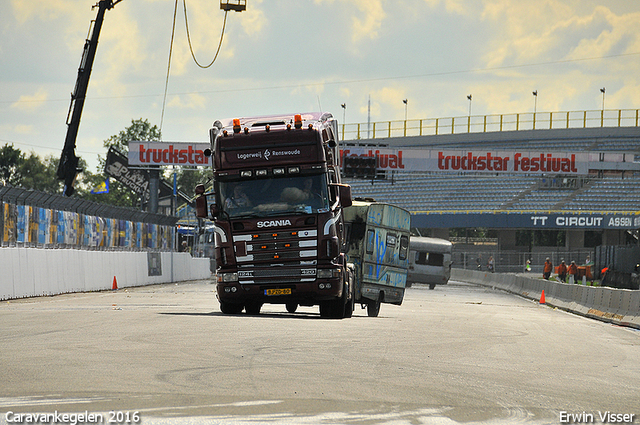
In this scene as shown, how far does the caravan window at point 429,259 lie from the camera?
44688 millimetres

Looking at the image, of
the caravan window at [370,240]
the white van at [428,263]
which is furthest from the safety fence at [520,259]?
the caravan window at [370,240]

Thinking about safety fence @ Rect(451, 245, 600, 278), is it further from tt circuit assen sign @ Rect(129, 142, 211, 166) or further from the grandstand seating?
tt circuit assen sign @ Rect(129, 142, 211, 166)

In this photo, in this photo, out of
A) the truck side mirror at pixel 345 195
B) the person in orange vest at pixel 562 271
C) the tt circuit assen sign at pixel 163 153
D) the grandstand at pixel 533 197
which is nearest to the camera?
the truck side mirror at pixel 345 195

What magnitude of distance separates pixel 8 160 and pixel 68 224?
91.3 meters

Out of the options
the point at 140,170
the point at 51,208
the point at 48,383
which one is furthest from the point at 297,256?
the point at 140,170

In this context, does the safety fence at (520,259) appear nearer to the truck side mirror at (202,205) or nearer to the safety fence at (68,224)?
the safety fence at (68,224)

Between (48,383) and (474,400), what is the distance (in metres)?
3.76

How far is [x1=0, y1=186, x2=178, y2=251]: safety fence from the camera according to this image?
84.2 feet

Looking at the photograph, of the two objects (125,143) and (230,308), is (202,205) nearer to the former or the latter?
(230,308)

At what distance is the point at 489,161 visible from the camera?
59.2 meters

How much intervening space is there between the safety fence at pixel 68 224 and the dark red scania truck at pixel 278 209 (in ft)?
35.1

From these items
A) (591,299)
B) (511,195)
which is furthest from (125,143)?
(591,299)

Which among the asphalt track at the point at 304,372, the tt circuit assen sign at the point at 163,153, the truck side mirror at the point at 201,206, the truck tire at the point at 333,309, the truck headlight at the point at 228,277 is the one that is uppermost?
the tt circuit assen sign at the point at 163,153

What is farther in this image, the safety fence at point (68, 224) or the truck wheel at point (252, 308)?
the safety fence at point (68, 224)
